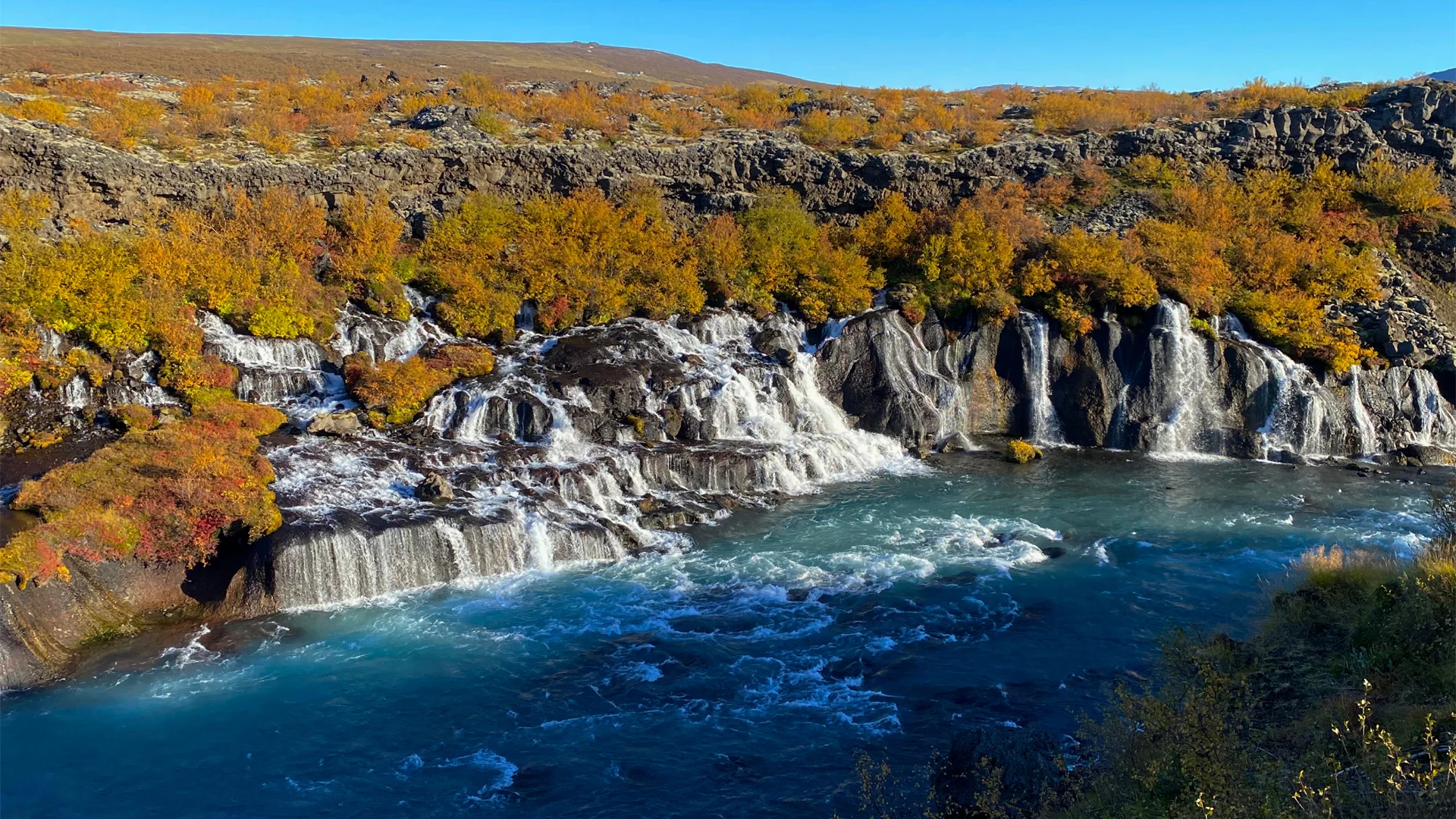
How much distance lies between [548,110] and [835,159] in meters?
17.9

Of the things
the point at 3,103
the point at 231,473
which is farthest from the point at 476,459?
A: the point at 3,103

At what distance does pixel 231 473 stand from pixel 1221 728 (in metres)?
23.6

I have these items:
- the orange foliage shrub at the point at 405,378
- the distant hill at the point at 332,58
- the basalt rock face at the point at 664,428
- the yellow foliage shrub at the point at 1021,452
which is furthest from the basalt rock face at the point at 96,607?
the distant hill at the point at 332,58

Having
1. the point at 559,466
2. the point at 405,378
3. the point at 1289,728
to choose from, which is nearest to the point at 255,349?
the point at 405,378

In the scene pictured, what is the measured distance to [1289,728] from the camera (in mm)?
12484

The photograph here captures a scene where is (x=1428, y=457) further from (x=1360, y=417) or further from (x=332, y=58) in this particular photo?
(x=332, y=58)

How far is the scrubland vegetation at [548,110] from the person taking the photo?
45.2 meters

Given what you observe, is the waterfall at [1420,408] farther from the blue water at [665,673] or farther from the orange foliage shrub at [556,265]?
the orange foliage shrub at [556,265]

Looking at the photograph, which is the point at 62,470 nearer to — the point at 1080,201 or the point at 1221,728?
the point at 1221,728

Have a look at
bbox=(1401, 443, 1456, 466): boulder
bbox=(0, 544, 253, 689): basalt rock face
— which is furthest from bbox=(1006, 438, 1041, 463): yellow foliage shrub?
bbox=(0, 544, 253, 689): basalt rock face

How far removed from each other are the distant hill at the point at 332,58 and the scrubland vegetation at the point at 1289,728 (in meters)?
72.1

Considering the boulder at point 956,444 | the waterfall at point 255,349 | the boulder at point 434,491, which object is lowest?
the boulder at point 956,444

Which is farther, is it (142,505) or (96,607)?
(142,505)

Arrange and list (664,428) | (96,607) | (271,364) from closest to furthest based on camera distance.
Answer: (96,607)
(271,364)
(664,428)
